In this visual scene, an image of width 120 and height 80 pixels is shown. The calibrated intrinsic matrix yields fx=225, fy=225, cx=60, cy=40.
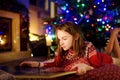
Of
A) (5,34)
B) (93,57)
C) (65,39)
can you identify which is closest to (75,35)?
(65,39)

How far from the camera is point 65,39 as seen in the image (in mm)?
1367

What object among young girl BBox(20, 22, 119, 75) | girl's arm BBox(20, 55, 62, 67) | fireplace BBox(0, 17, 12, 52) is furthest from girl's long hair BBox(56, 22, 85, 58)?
fireplace BBox(0, 17, 12, 52)

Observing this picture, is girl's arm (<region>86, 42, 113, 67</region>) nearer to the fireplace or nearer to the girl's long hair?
the girl's long hair

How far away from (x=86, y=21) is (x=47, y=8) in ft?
16.5

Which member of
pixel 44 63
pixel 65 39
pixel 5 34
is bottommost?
pixel 44 63

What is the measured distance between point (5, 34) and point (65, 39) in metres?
3.69

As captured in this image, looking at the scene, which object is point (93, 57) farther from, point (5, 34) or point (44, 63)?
point (5, 34)

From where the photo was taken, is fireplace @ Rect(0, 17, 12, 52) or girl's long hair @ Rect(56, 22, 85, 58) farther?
fireplace @ Rect(0, 17, 12, 52)

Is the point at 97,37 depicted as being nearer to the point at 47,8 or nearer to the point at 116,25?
the point at 116,25

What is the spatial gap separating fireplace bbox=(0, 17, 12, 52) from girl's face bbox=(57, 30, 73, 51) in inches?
138

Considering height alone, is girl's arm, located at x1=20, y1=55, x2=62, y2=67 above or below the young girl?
below

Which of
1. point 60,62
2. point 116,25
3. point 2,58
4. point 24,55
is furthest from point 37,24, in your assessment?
point 60,62

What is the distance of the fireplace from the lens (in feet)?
15.5

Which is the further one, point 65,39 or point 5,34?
point 5,34
